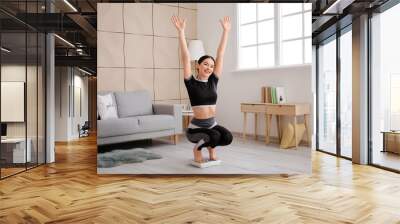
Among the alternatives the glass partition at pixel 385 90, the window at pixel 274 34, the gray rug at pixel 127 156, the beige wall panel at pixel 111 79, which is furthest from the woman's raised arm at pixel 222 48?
the glass partition at pixel 385 90

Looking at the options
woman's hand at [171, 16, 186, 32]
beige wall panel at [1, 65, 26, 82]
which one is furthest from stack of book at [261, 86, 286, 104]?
beige wall panel at [1, 65, 26, 82]

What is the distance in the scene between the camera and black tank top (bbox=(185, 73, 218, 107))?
14.7 ft

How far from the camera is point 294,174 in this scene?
466cm

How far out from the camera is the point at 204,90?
14.7ft

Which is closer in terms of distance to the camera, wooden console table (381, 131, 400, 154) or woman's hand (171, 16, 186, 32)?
woman's hand (171, 16, 186, 32)

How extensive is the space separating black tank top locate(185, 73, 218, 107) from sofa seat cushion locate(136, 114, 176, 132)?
43cm

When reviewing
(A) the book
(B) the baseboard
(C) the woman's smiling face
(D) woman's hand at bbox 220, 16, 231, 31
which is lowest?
(B) the baseboard

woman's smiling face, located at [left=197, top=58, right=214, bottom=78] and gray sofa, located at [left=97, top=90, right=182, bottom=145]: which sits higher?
woman's smiling face, located at [left=197, top=58, right=214, bottom=78]

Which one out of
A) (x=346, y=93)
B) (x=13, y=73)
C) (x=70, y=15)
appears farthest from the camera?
(x=346, y=93)

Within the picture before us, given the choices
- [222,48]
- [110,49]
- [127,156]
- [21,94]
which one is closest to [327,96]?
[222,48]

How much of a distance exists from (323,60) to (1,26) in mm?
5675

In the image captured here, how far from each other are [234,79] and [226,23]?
2.33 feet

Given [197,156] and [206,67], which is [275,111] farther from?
[197,156]

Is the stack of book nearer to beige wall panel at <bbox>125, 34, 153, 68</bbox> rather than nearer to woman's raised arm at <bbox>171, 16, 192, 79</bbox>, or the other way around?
woman's raised arm at <bbox>171, 16, 192, 79</bbox>
